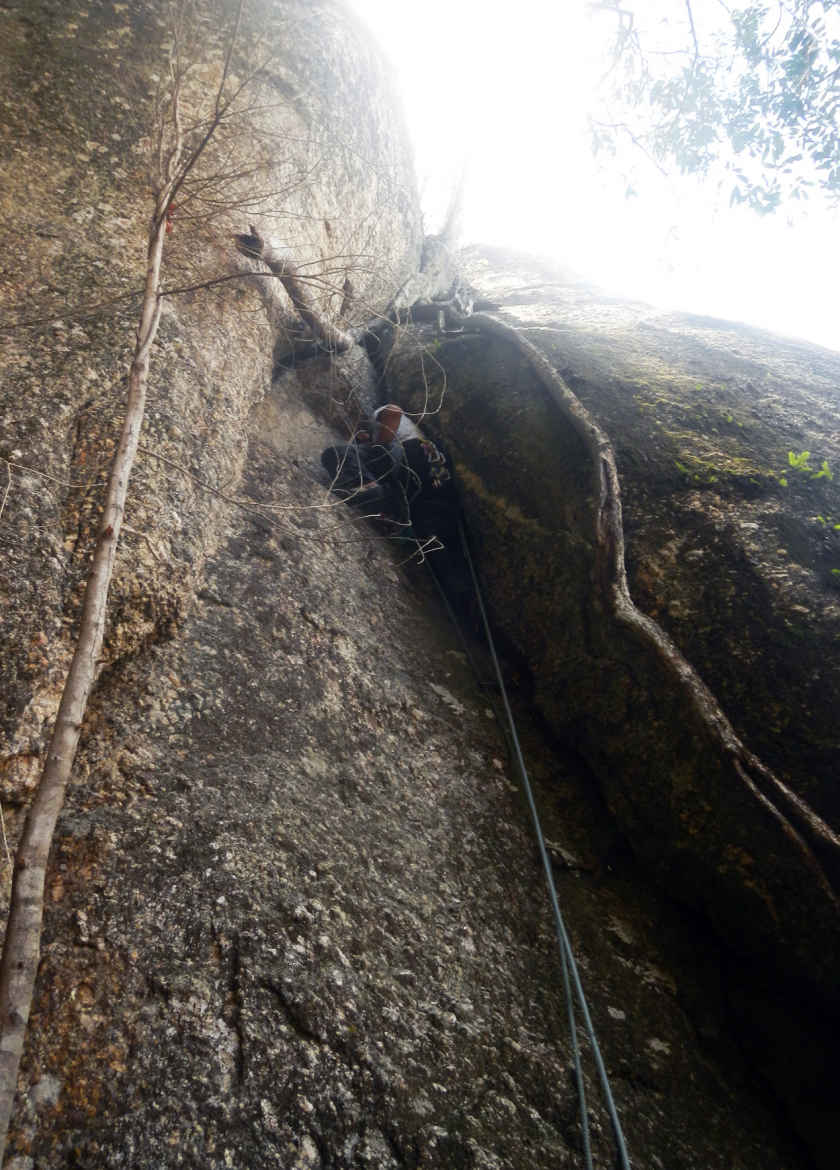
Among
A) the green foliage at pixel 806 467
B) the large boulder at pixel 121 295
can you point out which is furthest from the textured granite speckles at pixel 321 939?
the green foliage at pixel 806 467

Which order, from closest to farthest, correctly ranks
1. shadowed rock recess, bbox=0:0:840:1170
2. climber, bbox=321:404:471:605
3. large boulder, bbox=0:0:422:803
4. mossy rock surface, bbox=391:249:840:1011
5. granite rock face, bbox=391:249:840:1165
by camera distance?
shadowed rock recess, bbox=0:0:840:1170, large boulder, bbox=0:0:422:803, granite rock face, bbox=391:249:840:1165, mossy rock surface, bbox=391:249:840:1011, climber, bbox=321:404:471:605

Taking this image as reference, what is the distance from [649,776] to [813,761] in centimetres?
82

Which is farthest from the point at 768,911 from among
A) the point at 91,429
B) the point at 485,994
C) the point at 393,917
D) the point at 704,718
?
the point at 91,429

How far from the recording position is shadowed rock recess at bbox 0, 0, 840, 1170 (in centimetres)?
203

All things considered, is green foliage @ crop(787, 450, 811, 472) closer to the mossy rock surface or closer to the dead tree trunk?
the mossy rock surface

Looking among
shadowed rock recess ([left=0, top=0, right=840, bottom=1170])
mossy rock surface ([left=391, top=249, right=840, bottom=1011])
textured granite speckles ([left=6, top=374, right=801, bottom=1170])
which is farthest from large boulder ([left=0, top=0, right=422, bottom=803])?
mossy rock surface ([left=391, top=249, right=840, bottom=1011])

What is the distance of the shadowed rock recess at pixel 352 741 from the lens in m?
2.03

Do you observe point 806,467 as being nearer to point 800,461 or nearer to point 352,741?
point 800,461

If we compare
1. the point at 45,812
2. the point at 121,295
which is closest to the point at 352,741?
the point at 45,812

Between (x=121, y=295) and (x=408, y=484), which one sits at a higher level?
(x=121, y=295)

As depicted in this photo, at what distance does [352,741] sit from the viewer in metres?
3.37

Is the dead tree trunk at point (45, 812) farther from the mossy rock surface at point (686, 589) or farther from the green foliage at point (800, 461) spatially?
the green foliage at point (800, 461)

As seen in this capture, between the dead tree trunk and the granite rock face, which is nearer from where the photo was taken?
the dead tree trunk

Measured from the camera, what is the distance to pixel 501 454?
5188 mm
